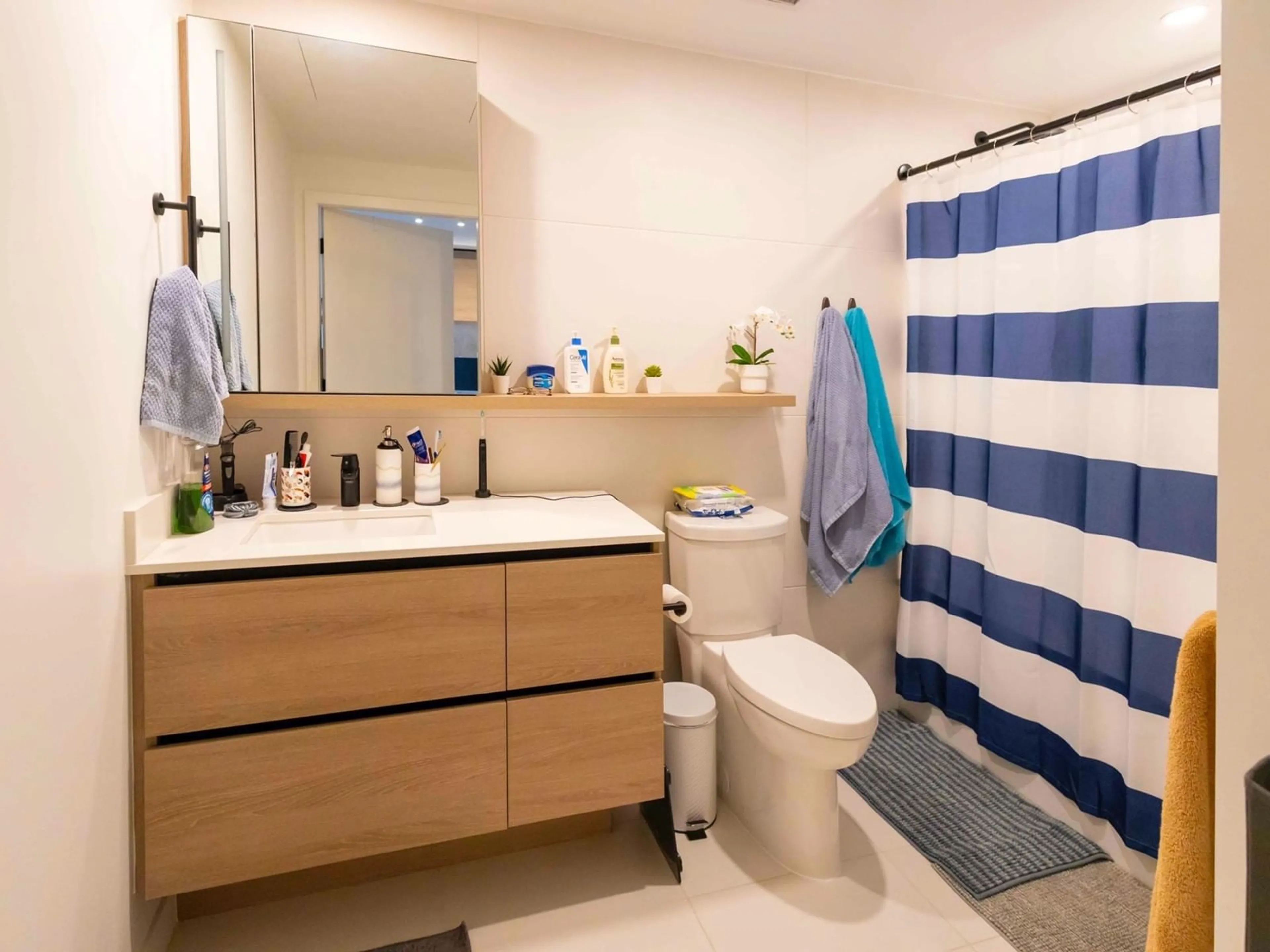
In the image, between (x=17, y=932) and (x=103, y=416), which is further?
(x=103, y=416)

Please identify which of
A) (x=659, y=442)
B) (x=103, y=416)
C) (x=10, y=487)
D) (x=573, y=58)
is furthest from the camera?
(x=659, y=442)

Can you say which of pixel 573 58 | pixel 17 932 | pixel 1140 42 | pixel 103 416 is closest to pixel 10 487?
pixel 103 416

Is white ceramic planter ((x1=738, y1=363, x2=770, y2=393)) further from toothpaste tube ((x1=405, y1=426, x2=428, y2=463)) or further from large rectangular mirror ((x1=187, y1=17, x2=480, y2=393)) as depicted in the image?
toothpaste tube ((x1=405, y1=426, x2=428, y2=463))

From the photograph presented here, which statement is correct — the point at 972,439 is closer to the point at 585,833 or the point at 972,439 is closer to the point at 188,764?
the point at 585,833

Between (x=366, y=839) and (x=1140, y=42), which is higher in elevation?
(x=1140, y=42)

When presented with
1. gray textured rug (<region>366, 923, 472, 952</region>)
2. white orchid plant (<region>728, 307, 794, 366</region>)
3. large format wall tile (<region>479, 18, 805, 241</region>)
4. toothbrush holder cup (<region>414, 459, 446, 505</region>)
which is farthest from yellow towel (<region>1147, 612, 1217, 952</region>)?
large format wall tile (<region>479, 18, 805, 241</region>)

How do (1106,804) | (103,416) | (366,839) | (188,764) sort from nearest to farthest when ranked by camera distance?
1. (103,416)
2. (188,764)
3. (366,839)
4. (1106,804)

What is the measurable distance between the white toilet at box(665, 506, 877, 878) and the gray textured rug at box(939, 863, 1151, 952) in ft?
1.25

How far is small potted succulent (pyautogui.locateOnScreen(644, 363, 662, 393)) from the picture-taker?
87.3 inches

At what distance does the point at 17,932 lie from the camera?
37.4 inches

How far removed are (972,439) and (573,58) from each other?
1.65 m

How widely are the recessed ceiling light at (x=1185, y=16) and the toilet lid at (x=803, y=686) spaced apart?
6.43 ft

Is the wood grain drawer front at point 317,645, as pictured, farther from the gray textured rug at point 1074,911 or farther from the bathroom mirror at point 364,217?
the gray textured rug at point 1074,911

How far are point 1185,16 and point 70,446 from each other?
110 inches
